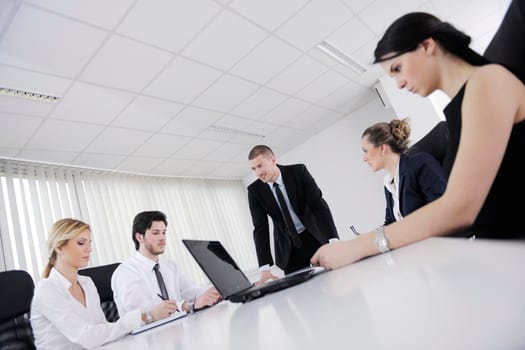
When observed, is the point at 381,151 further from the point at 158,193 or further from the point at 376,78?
the point at 158,193

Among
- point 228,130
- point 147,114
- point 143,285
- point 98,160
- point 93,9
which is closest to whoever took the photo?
point 143,285

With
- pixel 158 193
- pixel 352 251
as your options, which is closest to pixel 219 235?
pixel 158 193

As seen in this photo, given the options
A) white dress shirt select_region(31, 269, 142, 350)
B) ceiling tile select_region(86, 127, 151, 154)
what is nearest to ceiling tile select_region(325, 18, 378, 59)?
ceiling tile select_region(86, 127, 151, 154)

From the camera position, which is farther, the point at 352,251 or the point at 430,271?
the point at 352,251

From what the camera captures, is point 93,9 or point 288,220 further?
point 288,220

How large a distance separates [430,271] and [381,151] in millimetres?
1787

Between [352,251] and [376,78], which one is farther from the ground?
[376,78]

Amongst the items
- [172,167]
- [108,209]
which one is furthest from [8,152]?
[172,167]

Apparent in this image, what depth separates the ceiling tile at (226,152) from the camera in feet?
17.3

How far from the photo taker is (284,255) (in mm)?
2500

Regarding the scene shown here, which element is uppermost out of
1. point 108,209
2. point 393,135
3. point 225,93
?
point 225,93

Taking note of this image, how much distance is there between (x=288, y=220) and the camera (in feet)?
8.18

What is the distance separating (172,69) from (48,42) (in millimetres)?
1037

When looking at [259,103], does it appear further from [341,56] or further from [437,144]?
[437,144]
